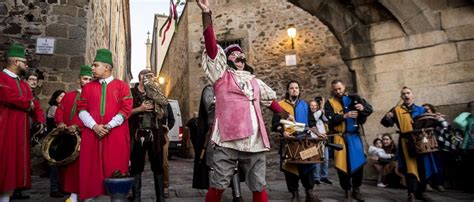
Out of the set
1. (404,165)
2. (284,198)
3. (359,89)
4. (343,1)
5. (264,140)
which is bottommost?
(284,198)

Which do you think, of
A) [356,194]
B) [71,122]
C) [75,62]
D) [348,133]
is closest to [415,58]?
[348,133]

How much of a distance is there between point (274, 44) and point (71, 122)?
10387 mm

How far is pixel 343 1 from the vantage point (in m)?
6.04

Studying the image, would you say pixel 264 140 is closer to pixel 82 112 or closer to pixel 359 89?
pixel 82 112

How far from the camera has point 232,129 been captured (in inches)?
107

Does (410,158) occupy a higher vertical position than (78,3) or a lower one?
lower

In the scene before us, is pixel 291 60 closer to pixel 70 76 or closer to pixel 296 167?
pixel 70 76

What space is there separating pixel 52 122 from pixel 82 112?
298cm

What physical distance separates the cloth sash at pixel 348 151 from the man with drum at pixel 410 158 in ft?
2.13

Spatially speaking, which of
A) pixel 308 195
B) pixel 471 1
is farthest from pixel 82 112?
pixel 471 1

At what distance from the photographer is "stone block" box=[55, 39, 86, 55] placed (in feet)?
22.3

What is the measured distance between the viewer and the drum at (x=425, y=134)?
4.17 metres

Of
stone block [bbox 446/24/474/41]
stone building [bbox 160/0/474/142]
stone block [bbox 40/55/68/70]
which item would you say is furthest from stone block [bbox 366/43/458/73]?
stone block [bbox 40/55/68/70]

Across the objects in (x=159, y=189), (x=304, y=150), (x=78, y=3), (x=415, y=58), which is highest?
(x=78, y=3)
